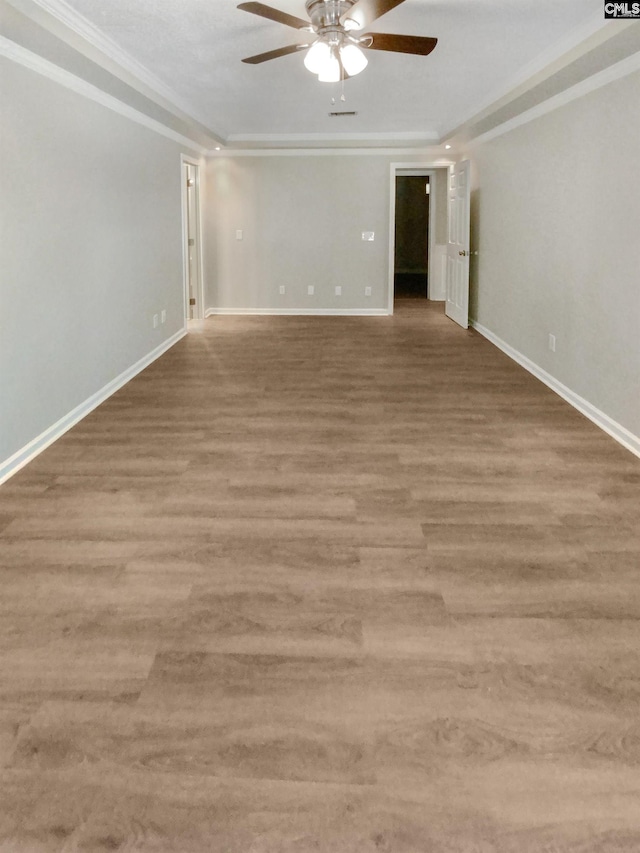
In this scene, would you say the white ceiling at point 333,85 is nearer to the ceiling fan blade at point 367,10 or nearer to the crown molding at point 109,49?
the crown molding at point 109,49

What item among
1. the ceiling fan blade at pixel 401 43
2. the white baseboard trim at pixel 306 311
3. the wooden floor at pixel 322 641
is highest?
the ceiling fan blade at pixel 401 43

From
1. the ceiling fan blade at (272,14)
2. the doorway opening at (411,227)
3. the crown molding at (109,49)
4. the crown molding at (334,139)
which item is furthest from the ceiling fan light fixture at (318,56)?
the doorway opening at (411,227)

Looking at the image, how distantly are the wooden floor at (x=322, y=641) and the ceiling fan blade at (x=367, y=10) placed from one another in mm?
2250

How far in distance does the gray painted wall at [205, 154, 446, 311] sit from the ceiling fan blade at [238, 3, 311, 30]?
6.24 m

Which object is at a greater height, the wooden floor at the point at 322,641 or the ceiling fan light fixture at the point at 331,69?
the ceiling fan light fixture at the point at 331,69

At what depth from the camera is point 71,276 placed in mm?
4863

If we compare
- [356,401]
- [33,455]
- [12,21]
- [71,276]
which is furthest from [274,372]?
[12,21]

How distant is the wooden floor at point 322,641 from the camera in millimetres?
1692

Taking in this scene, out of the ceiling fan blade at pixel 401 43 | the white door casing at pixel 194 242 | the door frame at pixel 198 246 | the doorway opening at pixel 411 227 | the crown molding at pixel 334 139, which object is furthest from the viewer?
the doorway opening at pixel 411 227

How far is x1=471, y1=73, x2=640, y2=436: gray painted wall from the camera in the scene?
4422 millimetres

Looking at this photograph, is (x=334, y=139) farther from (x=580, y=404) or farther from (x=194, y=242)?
(x=580, y=404)

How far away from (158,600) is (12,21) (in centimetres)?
287

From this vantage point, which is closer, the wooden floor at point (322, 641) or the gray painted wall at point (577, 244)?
the wooden floor at point (322, 641)

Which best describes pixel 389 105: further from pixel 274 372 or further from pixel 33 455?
pixel 33 455
